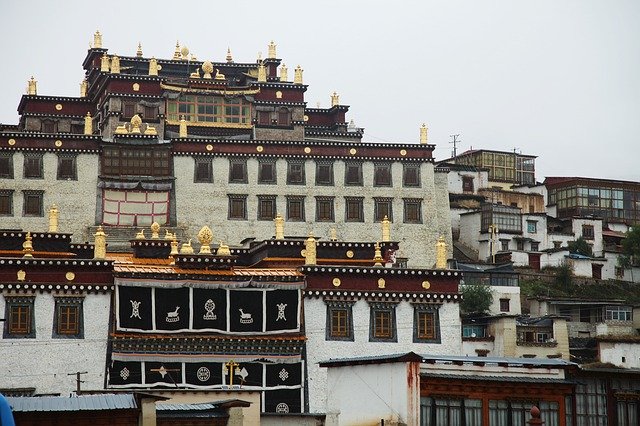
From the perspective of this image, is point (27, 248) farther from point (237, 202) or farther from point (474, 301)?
point (474, 301)

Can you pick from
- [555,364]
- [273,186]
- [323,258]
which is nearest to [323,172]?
[273,186]

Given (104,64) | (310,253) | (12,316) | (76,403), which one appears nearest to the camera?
(76,403)

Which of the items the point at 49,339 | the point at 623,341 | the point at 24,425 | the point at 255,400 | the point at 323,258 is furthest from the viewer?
the point at 623,341

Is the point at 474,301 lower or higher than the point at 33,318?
higher

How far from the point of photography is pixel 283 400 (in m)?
63.6

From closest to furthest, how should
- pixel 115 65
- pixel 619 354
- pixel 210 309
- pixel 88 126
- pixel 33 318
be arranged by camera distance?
pixel 33 318 → pixel 210 309 → pixel 619 354 → pixel 88 126 → pixel 115 65

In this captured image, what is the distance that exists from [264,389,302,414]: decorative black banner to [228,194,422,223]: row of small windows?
847 inches

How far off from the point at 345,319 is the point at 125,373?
427 inches

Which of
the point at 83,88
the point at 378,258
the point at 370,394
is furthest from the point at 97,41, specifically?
the point at 370,394

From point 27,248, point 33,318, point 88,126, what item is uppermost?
point 88,126

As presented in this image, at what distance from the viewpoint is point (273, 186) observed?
84625 millimetres

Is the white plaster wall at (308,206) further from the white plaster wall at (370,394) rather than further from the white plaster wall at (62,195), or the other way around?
the white plaster wall at (370,394)

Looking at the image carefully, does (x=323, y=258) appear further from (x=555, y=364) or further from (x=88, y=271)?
(x=555, y=364)

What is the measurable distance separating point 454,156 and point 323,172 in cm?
3831
